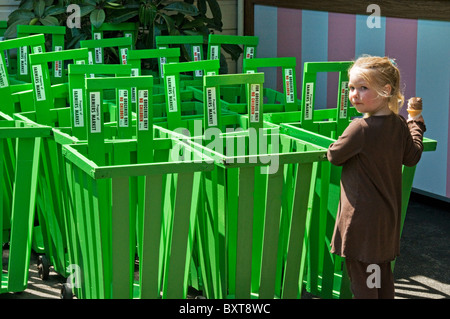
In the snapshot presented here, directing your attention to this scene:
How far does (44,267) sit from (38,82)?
2.70 feet

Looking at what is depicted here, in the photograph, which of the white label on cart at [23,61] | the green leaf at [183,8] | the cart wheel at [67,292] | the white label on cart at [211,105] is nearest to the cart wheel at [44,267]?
the cart wheel at [67,292]

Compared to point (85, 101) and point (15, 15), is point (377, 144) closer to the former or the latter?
point (85, 101)

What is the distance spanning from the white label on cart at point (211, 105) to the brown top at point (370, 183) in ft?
2.30

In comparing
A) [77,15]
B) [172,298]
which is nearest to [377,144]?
[172,298]

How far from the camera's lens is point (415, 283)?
3.58 meters

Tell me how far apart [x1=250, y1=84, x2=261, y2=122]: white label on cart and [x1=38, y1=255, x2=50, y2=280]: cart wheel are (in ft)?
3.68

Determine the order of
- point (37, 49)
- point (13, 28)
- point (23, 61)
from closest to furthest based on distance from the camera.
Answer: point (37, 49) < point (23, 61) < point (13, 28)

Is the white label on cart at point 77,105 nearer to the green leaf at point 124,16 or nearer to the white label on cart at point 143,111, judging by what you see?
the white label on cart at point 143,111

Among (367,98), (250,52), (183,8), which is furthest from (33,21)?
(367,98)

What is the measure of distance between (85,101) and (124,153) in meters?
0.31

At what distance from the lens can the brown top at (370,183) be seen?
2621 mm

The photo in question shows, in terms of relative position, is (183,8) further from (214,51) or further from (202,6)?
(214,51)

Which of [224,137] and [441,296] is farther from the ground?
[224,137]

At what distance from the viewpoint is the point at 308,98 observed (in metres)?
3.45
